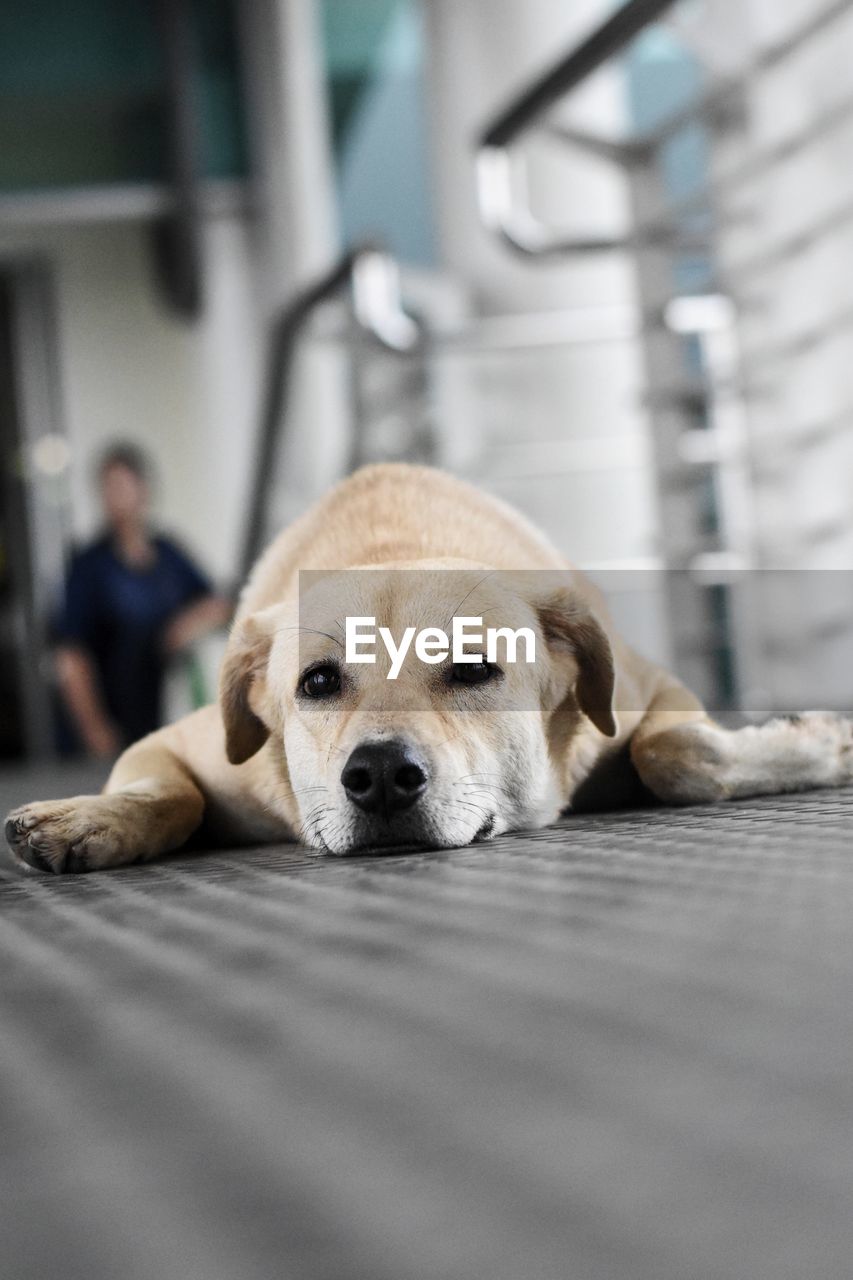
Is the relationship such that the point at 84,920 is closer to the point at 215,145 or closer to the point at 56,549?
the point at 56,549

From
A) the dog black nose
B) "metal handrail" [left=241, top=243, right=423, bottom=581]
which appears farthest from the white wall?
the dog black nose

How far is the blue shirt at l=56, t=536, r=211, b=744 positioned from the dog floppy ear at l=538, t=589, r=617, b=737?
4.06 meters

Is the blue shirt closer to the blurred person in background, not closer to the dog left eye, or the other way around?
the blurred person in background

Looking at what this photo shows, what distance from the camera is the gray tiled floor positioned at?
0.49 metres

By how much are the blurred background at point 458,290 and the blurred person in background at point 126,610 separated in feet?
0.74

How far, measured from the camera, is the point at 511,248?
3057 millimetres

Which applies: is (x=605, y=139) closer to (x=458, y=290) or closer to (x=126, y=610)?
(x=458, y=290)

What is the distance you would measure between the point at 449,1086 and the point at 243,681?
128 centimetres

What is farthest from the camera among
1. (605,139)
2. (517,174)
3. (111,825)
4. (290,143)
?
(290,143)

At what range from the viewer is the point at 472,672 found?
175 cm

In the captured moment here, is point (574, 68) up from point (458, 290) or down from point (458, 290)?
down

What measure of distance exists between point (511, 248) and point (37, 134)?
6.14 metres

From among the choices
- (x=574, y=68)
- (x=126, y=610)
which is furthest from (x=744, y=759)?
(x=126, y=610)

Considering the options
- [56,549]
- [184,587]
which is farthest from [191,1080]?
[56,549]
